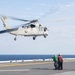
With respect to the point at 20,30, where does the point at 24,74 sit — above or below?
below

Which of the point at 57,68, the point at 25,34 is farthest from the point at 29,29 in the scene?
the point at 57,68

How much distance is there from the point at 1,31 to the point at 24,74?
6.98 metres

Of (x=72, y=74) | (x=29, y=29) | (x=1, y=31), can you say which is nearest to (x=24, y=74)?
(x=72, y=74)

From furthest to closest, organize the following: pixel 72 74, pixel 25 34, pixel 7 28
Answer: pixel 25 34 → pixel 7 28 → pixel 72 74

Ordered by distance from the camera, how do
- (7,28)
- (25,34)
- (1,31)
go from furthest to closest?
(25,34), (7,28), (1,31)

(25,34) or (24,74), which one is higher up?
(25,34)

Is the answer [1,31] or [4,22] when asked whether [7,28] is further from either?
[1,31]

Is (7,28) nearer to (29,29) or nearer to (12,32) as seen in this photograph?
(12,32)

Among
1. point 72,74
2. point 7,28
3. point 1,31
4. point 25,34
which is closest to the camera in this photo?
point 72,74

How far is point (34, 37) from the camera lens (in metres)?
A: 41.5

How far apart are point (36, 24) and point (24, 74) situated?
47.4ft

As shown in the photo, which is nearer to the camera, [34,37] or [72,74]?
[72,74]

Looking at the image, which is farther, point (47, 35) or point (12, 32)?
point (47, 35)

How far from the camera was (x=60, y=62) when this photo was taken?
36.1m
